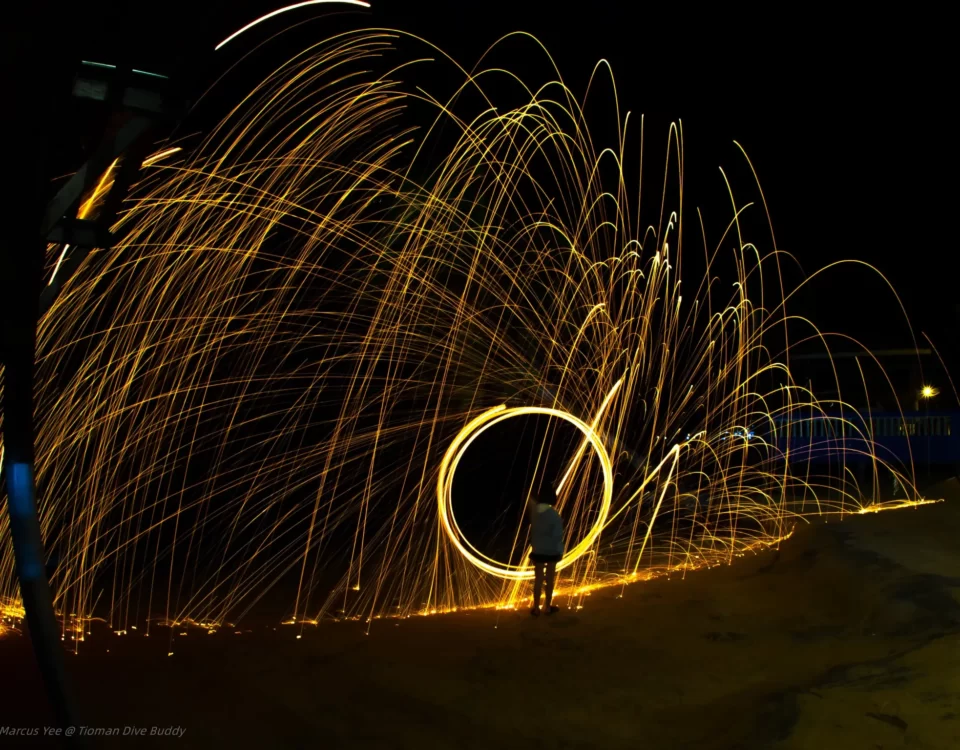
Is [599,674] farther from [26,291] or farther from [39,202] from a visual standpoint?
[39,202]

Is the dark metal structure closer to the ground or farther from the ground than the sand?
farther from the ground

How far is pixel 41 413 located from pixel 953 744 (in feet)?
37.3

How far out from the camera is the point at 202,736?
503 cm

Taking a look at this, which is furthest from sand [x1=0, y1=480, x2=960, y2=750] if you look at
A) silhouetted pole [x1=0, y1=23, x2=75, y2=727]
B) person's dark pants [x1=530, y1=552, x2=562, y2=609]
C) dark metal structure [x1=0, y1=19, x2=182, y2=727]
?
dark metal structure [x1=0, y1=19, x2=182, y2=727]

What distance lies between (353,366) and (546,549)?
9848mm

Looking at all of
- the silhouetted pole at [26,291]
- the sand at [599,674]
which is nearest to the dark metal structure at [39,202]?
the silhouetted pole at [26,291]

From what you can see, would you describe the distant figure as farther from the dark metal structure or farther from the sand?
the dark metal structure

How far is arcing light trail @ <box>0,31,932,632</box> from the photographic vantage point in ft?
29.4

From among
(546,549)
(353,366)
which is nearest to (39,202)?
(546,549)

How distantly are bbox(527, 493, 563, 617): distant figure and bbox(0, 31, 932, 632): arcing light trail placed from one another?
1.09 feet

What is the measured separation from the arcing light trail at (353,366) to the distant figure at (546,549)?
0.33 m

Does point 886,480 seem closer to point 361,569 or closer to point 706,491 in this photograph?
point 706,491

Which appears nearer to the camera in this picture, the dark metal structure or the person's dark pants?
the dark metal structure

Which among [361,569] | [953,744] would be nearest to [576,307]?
[361,569]
